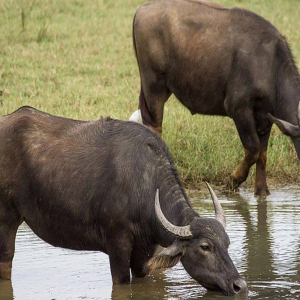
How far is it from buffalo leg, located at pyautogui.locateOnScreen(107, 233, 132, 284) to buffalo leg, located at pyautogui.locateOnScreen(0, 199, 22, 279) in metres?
0.77

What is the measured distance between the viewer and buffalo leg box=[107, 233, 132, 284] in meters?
6.17

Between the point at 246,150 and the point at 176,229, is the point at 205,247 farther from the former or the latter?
the point at 246,150

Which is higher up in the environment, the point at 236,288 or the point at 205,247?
the point at 205,247

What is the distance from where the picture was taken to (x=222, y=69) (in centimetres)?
973

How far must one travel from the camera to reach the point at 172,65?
10.1 m

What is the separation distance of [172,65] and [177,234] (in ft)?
15.0

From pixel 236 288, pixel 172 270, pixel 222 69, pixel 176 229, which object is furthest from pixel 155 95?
pixel 236 288

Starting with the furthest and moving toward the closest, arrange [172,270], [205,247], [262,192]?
[262,192]
[172,270]
[205,247]

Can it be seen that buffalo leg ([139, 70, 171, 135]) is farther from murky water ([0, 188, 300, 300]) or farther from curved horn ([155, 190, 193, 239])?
curved horn ([155, 190, 193, 239])

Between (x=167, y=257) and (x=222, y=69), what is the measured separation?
14.0ft

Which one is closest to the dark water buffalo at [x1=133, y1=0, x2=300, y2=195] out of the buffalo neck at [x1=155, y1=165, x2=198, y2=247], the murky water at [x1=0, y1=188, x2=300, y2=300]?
the murky water at [x1=0, y1=188, x2=300, y2=300]

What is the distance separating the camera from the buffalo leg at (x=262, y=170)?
9273mm

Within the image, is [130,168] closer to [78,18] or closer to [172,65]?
[172,65]

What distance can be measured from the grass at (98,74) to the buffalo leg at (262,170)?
1.35 feet
